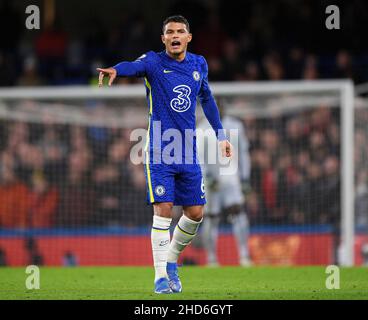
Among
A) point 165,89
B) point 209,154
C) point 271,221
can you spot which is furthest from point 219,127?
point 271,221

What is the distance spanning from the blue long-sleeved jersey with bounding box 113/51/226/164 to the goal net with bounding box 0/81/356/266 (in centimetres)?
560

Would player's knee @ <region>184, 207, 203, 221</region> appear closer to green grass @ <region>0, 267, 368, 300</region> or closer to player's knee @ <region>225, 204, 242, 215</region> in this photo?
green grass @ <region>0, 267, 368, 300</region>

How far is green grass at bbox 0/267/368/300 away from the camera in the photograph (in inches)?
281

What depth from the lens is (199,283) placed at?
8.52 m

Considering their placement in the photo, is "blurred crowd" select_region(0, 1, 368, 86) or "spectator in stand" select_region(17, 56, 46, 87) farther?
"spectator in stand" select_region(17, 56, 46, 87)

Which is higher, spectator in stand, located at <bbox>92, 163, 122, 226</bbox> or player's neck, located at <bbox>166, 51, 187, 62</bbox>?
player's neck, located at <bbox>166, 51, 187, 62</bbox>

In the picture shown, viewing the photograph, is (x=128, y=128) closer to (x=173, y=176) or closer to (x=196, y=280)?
(x=196, y=280)

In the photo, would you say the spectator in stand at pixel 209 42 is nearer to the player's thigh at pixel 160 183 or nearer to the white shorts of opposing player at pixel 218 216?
the white shorts of opposing player at pixel 218 216

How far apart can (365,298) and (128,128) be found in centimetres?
829

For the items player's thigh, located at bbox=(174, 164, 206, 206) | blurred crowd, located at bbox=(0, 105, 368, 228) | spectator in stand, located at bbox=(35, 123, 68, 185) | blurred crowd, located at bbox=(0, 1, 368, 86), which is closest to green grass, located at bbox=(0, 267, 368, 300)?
player's thigh, located at bbox=(174, 164, 206, 206)

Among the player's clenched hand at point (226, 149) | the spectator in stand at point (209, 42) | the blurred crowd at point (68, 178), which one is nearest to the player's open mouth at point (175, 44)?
the player's clenched hand at point (226, 149)

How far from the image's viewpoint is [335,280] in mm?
8508

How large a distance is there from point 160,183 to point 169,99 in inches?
26.0

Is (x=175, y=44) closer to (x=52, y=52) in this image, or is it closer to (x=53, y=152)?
(x=53, y=152)
